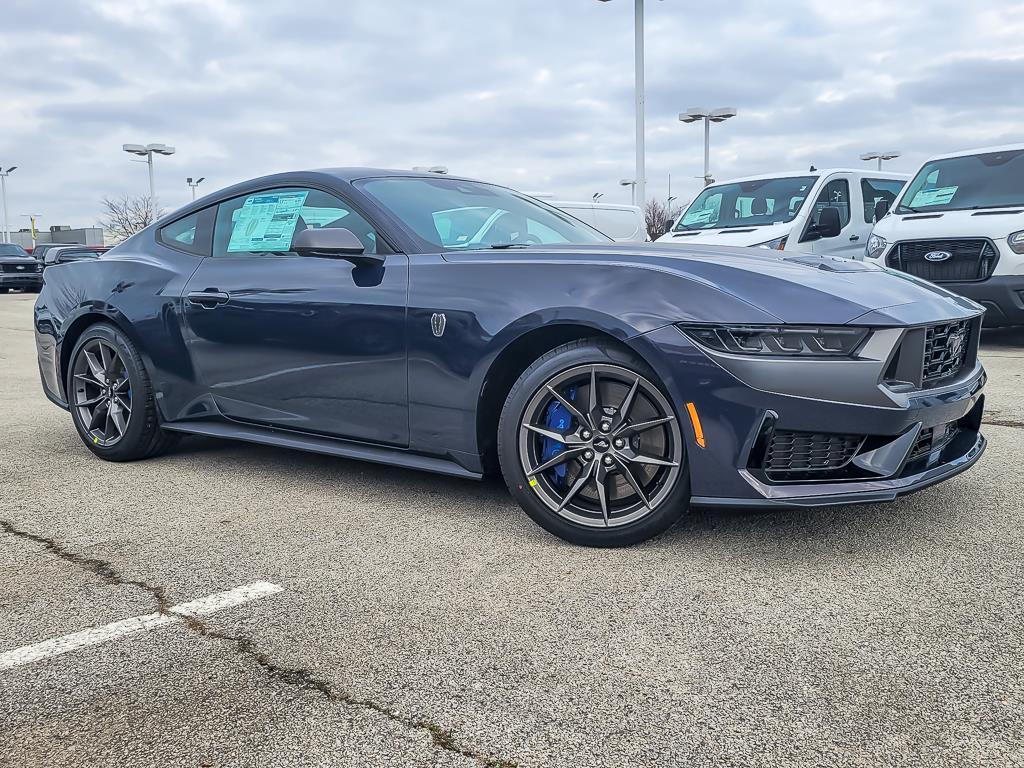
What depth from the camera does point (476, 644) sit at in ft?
8.10

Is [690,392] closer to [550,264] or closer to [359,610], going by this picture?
[550,264]

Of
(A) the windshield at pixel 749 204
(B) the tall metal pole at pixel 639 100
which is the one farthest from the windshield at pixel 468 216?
(B) the tall metal pole at pixel 639 100

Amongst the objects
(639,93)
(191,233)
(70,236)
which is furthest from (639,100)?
(70,236)

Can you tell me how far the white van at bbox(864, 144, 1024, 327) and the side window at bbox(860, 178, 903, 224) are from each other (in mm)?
1382

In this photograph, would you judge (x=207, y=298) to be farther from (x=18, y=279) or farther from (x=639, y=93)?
(x=18, y=279)

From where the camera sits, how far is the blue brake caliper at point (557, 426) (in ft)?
10.8

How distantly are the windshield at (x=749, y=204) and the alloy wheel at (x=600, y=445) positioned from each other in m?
7.37

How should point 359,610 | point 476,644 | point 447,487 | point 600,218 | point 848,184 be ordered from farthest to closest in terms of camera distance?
1. point 600,218
2. point 848,184
3. point 447,487
4. point 359,610
5. point 476,644

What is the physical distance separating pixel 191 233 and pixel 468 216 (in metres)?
1.44

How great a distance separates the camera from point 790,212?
10.1m

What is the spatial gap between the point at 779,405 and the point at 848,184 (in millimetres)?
8746

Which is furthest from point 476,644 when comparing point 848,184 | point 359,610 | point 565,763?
point 848,184

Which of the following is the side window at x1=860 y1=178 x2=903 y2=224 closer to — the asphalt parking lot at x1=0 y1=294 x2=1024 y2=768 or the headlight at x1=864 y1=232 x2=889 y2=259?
the headlight at x1=864 y1=232 x2=889 y2=259

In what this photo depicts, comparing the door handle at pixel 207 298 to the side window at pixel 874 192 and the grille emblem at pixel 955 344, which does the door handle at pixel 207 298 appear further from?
the side window at pixel 874 192
